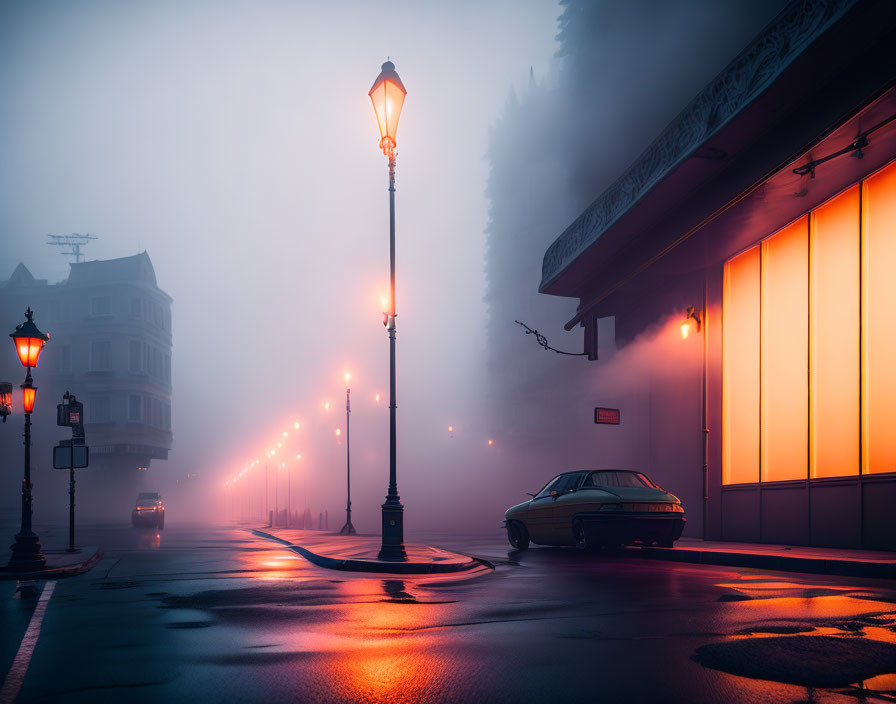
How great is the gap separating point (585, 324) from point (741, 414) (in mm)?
7422

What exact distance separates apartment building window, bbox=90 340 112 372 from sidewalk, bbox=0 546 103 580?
7019 centimetres

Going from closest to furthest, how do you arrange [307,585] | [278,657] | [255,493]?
1. [278,657]
2. [307,585]
3. [255,493]

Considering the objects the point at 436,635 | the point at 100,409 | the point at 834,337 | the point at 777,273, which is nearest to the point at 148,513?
the point at 777,273

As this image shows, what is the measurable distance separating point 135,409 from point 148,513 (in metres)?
43.4

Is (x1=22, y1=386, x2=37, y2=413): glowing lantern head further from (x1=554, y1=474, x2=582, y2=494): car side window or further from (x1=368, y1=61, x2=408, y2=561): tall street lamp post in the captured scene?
(x1=554, y1=474, x2=582, y2=494): car side window

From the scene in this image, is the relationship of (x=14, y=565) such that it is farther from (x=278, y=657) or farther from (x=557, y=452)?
(x=557, y=452)

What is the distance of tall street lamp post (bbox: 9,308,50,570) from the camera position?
49.7 ft

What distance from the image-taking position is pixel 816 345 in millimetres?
18484

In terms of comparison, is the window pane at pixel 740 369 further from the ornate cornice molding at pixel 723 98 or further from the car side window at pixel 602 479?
the car side window at pixel 602 479

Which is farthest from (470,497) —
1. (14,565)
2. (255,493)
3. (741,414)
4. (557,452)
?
(14,565)

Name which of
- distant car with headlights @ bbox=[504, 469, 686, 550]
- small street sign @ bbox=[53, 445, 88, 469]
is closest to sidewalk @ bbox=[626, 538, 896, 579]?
distant car with headlights @ bbox=[504, 469, 686, 550]

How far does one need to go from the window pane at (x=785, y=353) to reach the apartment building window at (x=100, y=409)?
250 feet

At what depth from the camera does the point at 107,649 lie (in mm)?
6594

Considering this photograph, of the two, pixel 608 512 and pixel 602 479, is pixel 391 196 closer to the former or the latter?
pixel 602 479
